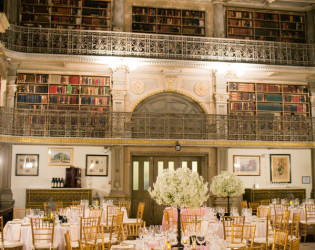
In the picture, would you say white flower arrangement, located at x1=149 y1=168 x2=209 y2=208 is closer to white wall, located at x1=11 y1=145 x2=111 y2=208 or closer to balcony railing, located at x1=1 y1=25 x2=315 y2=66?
white wall, located at x1=11 y1=145 x2=111 y2=208

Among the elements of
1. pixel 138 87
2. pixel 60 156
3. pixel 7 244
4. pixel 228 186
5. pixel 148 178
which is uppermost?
pixel 138 87

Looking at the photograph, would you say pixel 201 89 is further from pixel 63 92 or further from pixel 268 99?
pixel 63 92

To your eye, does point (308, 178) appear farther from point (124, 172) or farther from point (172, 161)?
point (124, 172)

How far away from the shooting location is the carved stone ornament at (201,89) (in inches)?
498

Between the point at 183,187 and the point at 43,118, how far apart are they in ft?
24.2

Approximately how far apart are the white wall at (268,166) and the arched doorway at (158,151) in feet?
4.28

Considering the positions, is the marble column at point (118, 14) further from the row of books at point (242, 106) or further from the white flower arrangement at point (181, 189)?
the white flower arrangement at point (181, 189)

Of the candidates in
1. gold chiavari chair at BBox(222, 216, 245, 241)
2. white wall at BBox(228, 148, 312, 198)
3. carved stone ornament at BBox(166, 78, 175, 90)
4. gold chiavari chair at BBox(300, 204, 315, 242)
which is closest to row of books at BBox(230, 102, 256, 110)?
white wall at BBox(228, 148, 312, 198)

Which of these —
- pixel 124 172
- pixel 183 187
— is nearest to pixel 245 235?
pixel 183 187

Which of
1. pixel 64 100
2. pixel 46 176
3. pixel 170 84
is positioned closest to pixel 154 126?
pixel 170 84

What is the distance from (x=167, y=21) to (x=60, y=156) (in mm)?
5451

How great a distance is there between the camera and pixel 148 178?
12.2 metres

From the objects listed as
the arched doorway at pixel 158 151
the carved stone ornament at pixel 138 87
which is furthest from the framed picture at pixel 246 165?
the carved stone ornament at pixel 138 87

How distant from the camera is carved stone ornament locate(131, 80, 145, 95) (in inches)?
487
